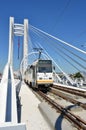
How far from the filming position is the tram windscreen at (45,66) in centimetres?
2366

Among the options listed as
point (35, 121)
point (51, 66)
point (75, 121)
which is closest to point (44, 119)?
point (35, 121)

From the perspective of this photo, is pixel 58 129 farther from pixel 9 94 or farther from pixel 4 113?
pixel 4 113

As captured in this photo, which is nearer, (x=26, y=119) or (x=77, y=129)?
(x=77, y=129)

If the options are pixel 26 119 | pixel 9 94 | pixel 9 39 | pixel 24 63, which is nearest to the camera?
pixel 9 94

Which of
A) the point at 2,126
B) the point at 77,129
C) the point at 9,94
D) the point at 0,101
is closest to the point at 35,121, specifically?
the point at 77,129

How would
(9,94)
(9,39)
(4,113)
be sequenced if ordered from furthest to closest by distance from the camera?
(9,39) < (9,94) < (4,113)

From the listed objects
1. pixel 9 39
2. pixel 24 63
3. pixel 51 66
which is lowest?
pixel 51 66

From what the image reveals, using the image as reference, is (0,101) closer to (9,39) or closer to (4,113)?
(4,113)

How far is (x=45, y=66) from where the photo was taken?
2378 centimetres

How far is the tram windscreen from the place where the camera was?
23656 mm

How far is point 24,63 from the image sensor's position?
4184 centimetres

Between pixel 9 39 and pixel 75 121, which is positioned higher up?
pixel 9 39

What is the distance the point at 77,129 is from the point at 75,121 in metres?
0.90

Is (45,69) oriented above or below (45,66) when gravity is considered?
below
